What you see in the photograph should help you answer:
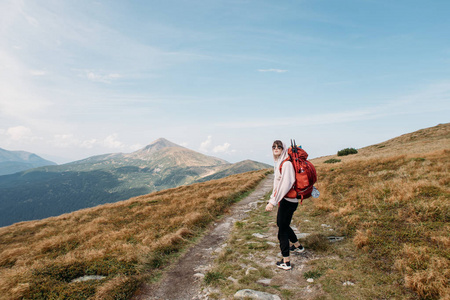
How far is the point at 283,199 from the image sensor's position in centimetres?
Answer: 658

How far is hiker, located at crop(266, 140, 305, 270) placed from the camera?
6305 millimetres

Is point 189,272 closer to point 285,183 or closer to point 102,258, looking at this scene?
point 102,258

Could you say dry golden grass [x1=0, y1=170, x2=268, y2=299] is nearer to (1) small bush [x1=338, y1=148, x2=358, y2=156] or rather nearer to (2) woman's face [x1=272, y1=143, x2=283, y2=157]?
(2) woman's face [x1=272, y1=143, x2=283, y2=157]

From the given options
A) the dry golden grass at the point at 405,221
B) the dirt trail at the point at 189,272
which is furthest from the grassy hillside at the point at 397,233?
the dirt trail at the point at 189,272

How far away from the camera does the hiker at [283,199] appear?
20.7 feet

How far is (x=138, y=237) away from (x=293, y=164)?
9.11 metres

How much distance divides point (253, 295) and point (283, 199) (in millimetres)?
2745

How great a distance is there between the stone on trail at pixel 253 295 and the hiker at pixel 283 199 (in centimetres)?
Result: 147

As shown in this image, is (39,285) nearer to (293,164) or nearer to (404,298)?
(293,164)

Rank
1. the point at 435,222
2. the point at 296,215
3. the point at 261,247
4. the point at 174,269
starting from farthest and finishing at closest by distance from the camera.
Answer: the point at 296,215, the point at 261,247, the point at 174,269, the point at 435,222

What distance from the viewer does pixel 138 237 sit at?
10961 millimetres

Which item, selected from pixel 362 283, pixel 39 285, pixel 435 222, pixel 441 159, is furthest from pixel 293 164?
pixel 441 159

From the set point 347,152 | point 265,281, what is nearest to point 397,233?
point 265,281

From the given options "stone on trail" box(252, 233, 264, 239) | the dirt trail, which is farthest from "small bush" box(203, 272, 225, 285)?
"stone on trail" box(252, 233, 264, 239)
